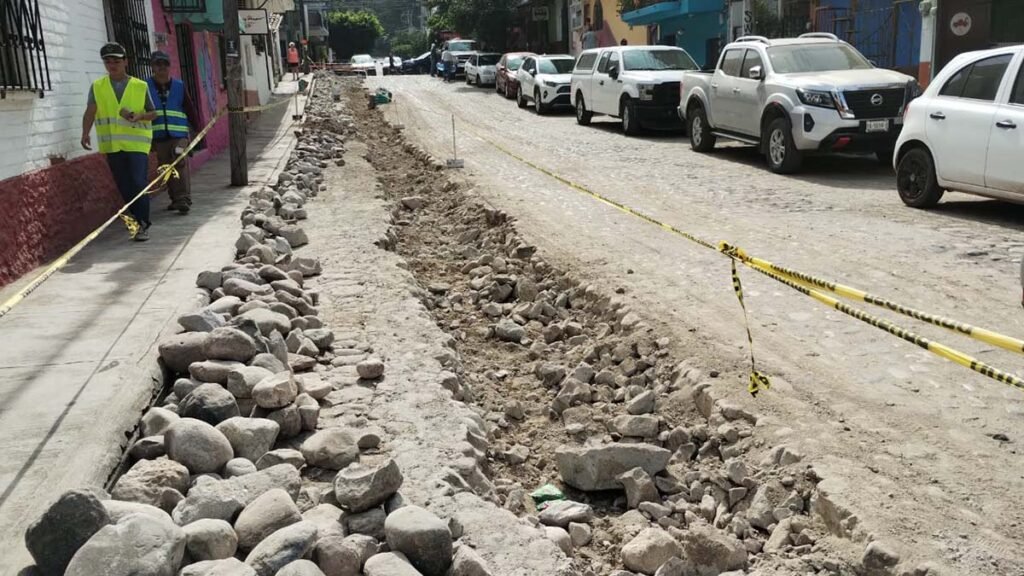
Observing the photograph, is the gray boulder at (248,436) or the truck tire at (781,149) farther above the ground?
the truck tire at (781,149)

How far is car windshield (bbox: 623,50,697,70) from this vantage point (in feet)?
63.1

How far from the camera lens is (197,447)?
3746 mm

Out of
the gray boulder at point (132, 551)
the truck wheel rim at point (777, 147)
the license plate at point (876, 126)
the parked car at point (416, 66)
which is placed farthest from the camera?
the parked car at point (416, 66)

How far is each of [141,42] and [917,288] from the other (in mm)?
10160

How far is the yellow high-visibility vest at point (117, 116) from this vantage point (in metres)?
8.00

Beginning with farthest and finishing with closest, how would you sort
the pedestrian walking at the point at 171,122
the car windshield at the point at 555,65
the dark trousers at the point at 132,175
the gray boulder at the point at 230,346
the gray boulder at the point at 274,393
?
the car windshield at the point at 555,65, the pedestrian walking at the point at 171,122, the dark trousers at the point at 132,175, the gray boulder at the point at 230,346, the gray boulder at the point at 274,393

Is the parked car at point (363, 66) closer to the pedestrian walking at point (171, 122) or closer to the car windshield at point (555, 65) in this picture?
the car windshield at point (555, 65)

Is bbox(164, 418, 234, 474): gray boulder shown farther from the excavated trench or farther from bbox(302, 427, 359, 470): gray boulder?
the excavated trench

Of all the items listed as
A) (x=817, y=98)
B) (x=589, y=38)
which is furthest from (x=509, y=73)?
(x=817, y=98)

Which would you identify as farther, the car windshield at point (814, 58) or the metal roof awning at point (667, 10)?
the metal roof awning at point (667, 10)

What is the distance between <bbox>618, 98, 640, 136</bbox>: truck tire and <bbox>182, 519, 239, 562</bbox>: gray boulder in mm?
16235

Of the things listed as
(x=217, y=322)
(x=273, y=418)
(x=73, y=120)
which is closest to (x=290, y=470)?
(x=273, y=418)

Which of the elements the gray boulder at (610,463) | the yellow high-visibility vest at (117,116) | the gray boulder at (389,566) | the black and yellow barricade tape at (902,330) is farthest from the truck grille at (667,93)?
the gray boulder at (389,566)

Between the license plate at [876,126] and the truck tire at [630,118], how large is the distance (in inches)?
275
